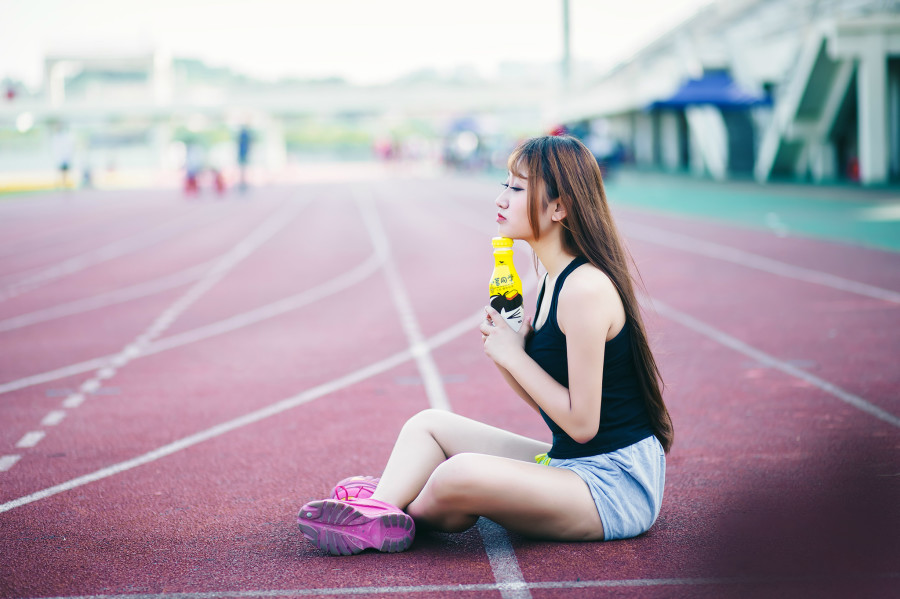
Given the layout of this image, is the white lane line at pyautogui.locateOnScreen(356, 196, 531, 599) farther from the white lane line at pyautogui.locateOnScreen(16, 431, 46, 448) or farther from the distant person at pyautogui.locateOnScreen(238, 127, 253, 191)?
the distant person at pyautogui.locateOnScreen(238, 127, 253, 191)

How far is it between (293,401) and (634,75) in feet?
147

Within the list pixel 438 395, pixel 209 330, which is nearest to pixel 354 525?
pixel 438 395


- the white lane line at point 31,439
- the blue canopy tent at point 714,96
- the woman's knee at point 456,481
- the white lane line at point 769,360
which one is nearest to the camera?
the woman's knee at point 456,481

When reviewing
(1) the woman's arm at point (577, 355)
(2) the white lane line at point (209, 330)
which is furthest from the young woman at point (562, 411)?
(2) the white lane line at point (209, 330)

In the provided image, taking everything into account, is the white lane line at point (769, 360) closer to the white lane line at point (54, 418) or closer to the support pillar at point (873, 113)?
the white lane line at point (54, 418)

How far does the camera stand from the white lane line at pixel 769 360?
18.4 feet

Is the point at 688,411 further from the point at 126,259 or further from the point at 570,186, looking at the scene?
Result: the point at 126,259

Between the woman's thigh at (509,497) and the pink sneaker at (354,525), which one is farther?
the pink sneaker at (354,525)

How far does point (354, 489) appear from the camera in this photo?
3.65 m

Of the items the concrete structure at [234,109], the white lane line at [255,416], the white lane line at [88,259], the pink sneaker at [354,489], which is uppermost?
the concrete structure at [234,109]

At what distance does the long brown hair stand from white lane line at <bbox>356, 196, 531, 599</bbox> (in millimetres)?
839

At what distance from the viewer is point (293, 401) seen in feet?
20.8

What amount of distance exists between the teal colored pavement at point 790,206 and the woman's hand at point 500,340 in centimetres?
1092

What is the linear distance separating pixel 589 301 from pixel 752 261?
997 centimetres
